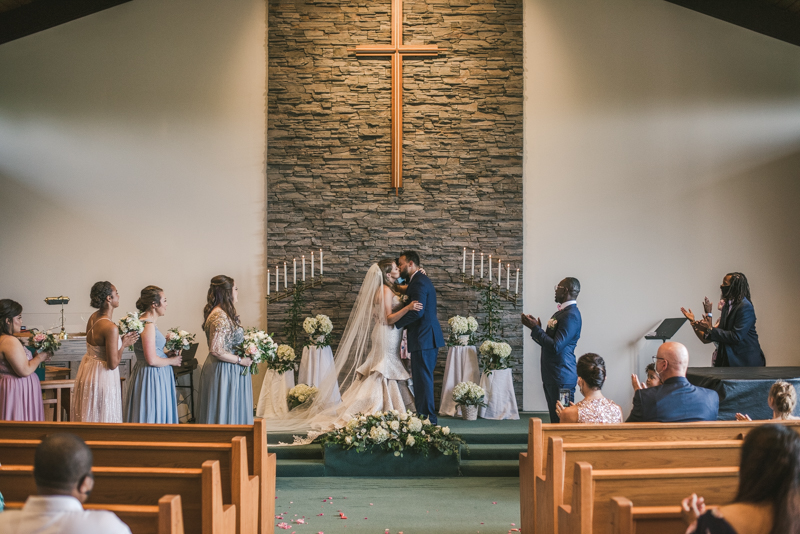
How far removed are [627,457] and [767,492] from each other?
3.87 feet

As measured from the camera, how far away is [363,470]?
16.5 ft

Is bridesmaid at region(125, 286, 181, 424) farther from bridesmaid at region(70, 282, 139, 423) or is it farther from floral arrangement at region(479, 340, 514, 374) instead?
floral arrangement at region(479, 340, 514, 374)

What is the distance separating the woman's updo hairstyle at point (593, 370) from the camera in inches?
140

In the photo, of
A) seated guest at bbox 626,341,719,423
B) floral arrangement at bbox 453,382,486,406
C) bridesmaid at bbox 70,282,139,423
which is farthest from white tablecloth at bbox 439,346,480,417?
bridesmaid at bbox 70,282,139,423

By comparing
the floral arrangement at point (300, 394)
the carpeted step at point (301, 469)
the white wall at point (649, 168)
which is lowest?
the carpeted step at point (301, 469)

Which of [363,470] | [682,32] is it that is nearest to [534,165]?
[682,32]

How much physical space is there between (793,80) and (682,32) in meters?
1.39

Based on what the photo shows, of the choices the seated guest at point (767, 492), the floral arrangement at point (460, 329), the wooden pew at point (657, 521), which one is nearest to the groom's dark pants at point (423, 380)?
the floral arrangement at point (460, 329)

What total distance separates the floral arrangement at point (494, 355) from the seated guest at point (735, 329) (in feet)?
6.04

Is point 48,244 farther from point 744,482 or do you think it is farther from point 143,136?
point 744,482

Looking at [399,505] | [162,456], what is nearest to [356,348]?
[399,505]

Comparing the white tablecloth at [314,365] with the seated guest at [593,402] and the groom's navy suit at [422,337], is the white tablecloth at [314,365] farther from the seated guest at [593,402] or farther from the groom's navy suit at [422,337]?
the seated guest at [593,402]

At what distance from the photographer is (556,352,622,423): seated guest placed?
11.7 ft

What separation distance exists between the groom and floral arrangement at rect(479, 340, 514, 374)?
2.15ft
